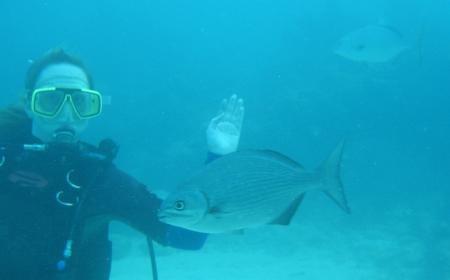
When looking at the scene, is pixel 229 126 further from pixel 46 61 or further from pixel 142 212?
pixel 46 61

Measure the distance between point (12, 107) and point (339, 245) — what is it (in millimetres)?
10935

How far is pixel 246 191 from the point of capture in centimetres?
213

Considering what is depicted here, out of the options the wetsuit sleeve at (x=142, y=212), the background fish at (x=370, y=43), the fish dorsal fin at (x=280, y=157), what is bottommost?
the fish dorsal fin at (x=280, y=157)

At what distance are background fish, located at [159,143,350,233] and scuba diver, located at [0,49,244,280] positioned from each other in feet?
3.06

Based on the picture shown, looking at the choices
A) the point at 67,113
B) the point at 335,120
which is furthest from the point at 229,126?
the point at 335,120

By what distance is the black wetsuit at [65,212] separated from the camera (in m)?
2.93

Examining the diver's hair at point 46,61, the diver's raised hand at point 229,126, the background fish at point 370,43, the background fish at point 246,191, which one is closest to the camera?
the background fish at point 246,191

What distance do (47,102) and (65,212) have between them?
0.84 metres

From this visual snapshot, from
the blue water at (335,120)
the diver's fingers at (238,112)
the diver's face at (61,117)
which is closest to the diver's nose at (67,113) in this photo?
the diver's face at (61,117)

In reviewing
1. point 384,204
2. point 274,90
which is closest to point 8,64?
point 274,90

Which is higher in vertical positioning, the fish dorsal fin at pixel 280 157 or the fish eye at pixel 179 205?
the fish dorsal fin at pixel 280 157

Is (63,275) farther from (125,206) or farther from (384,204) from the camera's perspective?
(384,204)

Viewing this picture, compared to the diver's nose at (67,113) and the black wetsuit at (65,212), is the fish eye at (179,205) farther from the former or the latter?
the diver's nose at (67,113)

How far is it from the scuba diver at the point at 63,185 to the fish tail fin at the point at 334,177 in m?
1.07
